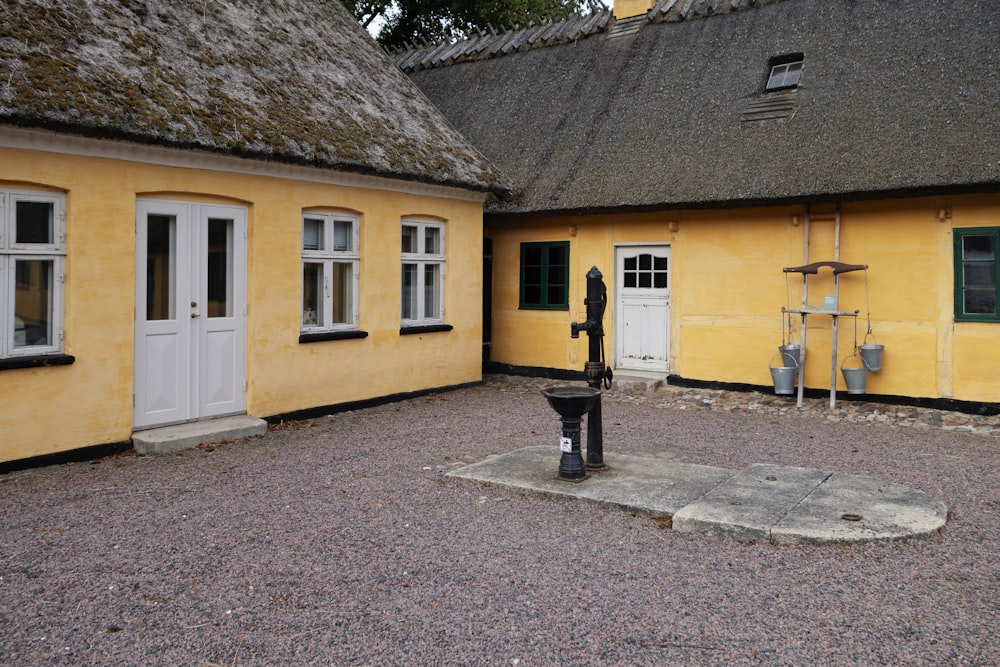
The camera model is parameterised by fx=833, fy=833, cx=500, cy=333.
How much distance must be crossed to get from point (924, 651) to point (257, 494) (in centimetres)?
466

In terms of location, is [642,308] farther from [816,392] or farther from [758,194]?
[816,392]

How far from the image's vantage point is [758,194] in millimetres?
10547

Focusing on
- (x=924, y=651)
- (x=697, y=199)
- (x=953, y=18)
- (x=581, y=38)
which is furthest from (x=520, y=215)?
(x=924, y=651)

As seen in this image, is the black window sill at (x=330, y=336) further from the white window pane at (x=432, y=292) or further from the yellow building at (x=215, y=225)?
the white window pane at (x=432, y=292)

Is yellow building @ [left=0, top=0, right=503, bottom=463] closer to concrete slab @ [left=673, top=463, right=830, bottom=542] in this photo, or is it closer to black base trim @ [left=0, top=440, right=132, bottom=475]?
black base trim @ [left=0, top=440, right=132, bottom=475]

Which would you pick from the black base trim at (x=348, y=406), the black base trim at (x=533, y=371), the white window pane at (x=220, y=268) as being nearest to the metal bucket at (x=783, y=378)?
the black base trim at (x=533, y=371)

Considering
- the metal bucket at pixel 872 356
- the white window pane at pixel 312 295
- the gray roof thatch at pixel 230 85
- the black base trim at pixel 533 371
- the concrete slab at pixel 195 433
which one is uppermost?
the gray roof thatch at pixel 230 85

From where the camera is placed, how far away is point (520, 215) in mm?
12891

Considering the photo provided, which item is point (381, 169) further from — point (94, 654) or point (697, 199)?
point (94, 654)

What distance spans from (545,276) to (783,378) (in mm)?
4133

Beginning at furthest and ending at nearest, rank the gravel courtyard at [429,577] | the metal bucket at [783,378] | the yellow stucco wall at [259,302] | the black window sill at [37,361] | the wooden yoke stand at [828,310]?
the metal bucket at [783,378] → the wooden yoke stand at [828,310] → the yellow stucco wall at [259,302] → the black window sill at [37,361] → the gravel courtyard at [429,577]

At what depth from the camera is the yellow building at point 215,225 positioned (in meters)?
7.32

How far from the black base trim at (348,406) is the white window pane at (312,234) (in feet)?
6.35

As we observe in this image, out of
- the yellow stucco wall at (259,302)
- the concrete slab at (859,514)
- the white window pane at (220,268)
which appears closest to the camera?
the concrete slab at (859,514)
